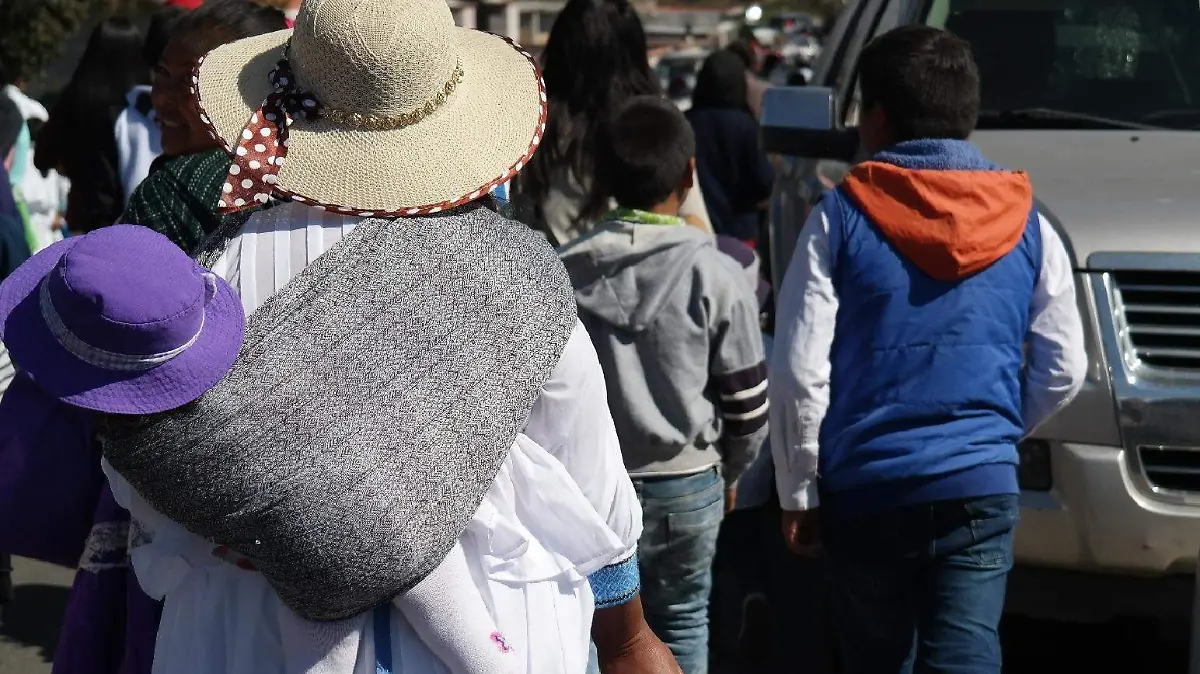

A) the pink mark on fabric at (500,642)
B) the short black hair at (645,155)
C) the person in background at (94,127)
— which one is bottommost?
the person in background at (94,127)

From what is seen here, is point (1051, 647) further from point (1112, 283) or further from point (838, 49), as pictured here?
point (838, 49)

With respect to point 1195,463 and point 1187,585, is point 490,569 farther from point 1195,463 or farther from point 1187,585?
point 1187,585

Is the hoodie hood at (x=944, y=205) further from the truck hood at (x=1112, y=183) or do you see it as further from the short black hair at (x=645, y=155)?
the truck hood at (x=1112, y=183)

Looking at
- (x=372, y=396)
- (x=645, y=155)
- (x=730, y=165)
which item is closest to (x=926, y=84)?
(x=645, y=155)

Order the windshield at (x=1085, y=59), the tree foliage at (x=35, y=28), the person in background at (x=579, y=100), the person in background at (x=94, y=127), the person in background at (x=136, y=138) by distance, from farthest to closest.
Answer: the tree foliage at (x=35, y=28) → the person in background at (x=94, y=127) → the person in background at (x=136, y=138) → the windshield at (x=1085, y=59) → the person in background at (x=579, y=100)

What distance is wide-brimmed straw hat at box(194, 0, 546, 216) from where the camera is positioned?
192 cm

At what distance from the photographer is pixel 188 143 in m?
2.79

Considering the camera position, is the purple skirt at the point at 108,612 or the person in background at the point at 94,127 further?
the person in background at the point at 94,127

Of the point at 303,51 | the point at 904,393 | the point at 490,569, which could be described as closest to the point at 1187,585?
the point at 904,393

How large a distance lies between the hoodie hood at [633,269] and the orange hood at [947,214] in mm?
536

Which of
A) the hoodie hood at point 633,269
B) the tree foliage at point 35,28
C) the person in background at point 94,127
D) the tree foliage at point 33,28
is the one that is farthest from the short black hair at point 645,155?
the tree foliage at point 33,28

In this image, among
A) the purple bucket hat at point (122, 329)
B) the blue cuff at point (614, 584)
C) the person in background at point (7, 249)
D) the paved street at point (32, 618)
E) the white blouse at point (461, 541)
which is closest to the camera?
the purple bucket hat at point (122, 329)

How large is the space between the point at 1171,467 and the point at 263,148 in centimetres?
314

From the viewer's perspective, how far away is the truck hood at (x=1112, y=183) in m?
4.34
